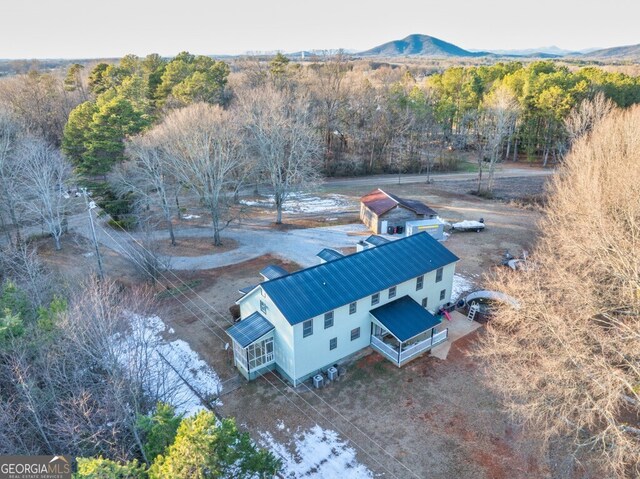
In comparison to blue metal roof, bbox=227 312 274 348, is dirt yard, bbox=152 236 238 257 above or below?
below

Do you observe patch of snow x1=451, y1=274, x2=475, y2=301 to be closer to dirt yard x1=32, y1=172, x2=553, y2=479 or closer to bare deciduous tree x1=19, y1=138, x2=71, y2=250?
dirt yard x1=32, y1=172, x2=553, y2=479

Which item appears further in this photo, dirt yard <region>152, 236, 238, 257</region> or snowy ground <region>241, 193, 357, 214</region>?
snowy ground <region>241, 193, 357, 214</region>

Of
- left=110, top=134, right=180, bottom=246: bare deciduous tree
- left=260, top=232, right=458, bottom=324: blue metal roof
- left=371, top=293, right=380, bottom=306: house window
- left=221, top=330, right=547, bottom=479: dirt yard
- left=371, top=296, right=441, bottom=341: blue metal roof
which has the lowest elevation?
left=221, top=330, right=547, bottom=479: dirt yard

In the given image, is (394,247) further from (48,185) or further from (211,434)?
(48,185)

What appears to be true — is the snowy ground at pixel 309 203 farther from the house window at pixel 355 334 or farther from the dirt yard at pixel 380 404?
the house window at pixel 355 334

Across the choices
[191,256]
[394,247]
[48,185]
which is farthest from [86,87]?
[394,247]

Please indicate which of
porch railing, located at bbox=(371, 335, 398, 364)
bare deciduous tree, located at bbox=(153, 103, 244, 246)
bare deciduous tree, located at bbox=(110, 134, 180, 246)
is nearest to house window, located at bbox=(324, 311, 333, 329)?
porch railing, located at bbox=(371, 335, 398, 364)

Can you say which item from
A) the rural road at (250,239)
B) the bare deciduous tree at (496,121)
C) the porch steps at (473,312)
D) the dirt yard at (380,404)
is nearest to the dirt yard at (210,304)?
the dirt yard at (380,404)
